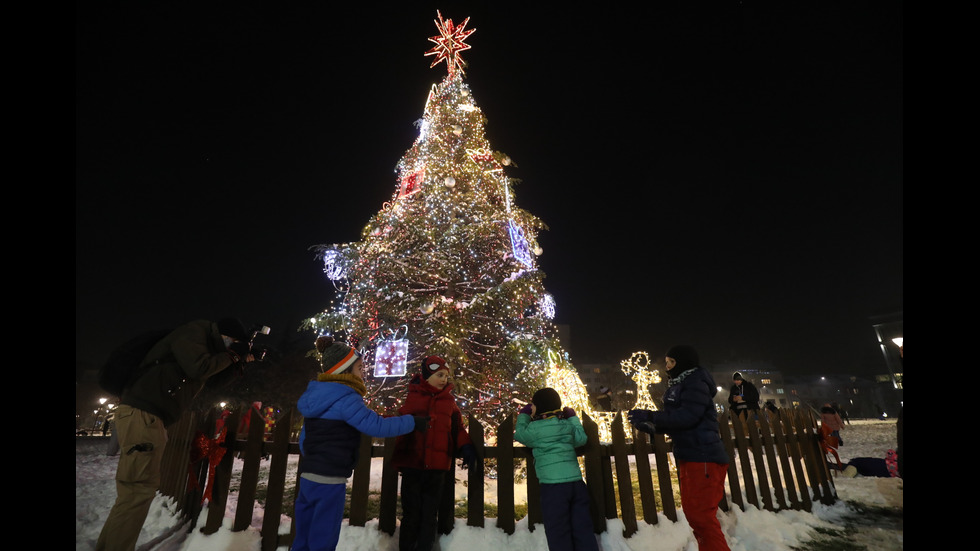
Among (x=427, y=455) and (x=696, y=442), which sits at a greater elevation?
(x=696, y=442)

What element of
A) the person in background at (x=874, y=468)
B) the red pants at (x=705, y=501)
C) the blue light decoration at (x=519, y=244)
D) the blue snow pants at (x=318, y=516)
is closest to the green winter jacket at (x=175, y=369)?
the blue snow pants at (x=318, y=516)

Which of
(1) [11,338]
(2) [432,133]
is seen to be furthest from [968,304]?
(2) [432,133]

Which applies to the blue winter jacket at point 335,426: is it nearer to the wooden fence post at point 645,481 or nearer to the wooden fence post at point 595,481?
the wooden fence post at point 595,481

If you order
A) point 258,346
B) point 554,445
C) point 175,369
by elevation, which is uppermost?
point 258,346

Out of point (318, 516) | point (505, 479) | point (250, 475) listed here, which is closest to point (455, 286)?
point (505, 479)

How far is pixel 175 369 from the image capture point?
346 cm

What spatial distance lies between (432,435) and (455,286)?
563 centimetres

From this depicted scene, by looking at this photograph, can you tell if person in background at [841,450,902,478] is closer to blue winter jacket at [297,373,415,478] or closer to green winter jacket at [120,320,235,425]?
blue winter jacket at [297,373,415,478]

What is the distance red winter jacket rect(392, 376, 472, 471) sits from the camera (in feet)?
12.3

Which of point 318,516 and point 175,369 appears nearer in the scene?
point 318,516

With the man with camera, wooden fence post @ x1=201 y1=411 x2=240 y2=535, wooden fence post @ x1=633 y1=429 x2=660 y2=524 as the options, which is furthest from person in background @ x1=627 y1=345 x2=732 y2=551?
wooden fence post @ x1=201 y1=411 x2=240 y2=535

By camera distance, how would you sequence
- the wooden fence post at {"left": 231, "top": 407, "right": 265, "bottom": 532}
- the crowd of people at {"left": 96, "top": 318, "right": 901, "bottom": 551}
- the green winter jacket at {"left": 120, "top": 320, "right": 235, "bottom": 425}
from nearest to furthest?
the crowd of people at {"left": 96, "top": 318, "right": 901, "bottom": 551} → the green winter jacket at {"left": 120, "top": 320, "right": 235, "bottom": 425} → the wooden fence post at {"left": 231, "top": 407, "right": 265, "bottom": 532}

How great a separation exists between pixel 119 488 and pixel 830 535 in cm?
712

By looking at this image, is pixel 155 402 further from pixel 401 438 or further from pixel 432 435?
pixel 432 435
